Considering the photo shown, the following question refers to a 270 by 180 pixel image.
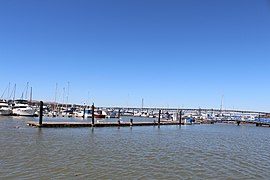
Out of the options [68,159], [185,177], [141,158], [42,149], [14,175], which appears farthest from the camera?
[42,149]

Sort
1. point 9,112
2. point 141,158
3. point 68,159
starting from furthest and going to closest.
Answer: point 9,112, point 141,158, point 68,159

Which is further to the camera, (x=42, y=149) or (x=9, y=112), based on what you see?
(x=9, y=112)

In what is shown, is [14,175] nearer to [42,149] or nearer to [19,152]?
[19,152]

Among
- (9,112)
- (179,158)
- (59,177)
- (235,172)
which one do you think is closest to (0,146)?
(59,177)

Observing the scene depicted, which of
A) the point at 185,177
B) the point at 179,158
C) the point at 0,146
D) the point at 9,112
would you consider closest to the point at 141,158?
the point at 179,158

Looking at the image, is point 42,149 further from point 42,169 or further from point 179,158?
point 179,158

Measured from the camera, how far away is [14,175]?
1319 cm

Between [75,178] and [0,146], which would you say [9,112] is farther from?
[75,178]

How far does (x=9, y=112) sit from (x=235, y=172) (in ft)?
292

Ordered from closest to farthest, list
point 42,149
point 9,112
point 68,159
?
point 68,159
point 42,149
point 9,112

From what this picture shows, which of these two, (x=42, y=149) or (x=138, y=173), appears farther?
(x=42, y=149)

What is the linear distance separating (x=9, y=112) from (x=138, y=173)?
86620mm

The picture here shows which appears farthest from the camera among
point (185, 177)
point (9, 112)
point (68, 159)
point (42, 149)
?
point (9, 112)

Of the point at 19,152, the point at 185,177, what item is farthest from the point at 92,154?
the point at 185,177
